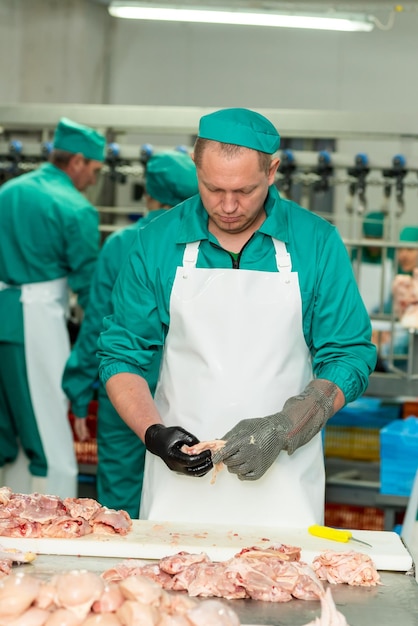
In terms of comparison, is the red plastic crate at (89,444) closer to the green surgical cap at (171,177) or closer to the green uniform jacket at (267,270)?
the green surgical cap at (171,177)

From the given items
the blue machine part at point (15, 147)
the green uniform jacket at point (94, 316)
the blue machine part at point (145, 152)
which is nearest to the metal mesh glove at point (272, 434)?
the green uniform jacket at point (94, 316)

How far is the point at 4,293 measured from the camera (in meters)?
5.16

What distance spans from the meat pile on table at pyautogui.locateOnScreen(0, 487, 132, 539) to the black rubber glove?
196 mm

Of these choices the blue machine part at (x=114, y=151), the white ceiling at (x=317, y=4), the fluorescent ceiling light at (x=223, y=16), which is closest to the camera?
the blue machine part at (x=114, y=151)

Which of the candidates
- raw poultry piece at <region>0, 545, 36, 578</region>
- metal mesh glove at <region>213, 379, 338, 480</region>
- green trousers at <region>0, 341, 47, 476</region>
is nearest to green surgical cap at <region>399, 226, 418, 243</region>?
green trousers at <region>0, 341, 47, 476</region>

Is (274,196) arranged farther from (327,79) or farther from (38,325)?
(327,79)

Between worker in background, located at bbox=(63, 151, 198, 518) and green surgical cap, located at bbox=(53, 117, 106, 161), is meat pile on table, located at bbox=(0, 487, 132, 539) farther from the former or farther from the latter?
green surgical cap, located at bbox=(53, 117, 106, 161)

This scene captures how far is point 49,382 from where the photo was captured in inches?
202

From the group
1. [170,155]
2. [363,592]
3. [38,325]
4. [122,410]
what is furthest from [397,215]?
[363,592]

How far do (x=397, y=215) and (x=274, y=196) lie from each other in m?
2.60

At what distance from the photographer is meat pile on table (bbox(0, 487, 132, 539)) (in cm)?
247

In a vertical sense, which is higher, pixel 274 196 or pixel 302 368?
pixel 274 196

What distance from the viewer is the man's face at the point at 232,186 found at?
284cm

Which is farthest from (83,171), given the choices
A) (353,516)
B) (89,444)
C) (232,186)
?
(232,186)
